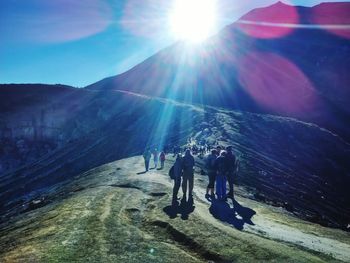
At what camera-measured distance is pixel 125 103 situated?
A: 108 m

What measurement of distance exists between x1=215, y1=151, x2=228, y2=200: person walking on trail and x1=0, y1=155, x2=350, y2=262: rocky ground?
192 cm

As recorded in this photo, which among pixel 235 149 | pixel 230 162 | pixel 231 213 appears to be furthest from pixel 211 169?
pixel 235 149

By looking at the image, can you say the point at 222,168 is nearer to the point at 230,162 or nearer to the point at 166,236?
the point at 230,162

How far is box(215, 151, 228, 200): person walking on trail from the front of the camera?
2388cm

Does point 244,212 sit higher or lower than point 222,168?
lower

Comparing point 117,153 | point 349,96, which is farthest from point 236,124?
point 349,96

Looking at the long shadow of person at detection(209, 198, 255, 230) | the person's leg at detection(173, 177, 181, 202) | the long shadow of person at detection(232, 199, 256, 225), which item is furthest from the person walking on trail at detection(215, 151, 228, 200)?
the person's leg at detection(173, 177, 181, 202)

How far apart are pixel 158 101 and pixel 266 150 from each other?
1688 inches

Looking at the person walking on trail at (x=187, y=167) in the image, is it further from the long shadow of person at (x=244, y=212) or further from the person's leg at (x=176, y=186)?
the long shadow of person at (x=244, y=212)

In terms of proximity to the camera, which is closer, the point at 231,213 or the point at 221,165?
the point at 231,213

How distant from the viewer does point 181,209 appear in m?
20.2

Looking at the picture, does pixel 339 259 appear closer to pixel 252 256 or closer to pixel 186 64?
pixel 252 256

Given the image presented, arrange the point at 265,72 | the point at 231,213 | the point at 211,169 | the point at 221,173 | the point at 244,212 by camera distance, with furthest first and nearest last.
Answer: the point at 265,72
the point at 211,169
the point at 221,173
the point at 244,212
the point at 231,213

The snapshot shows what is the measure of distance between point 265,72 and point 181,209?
143 metres
